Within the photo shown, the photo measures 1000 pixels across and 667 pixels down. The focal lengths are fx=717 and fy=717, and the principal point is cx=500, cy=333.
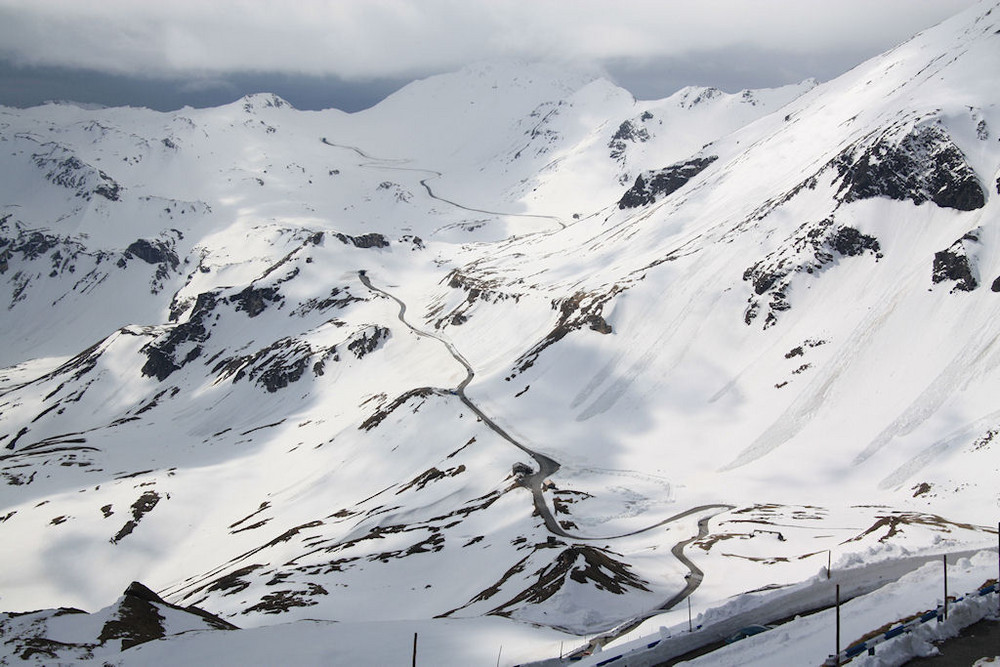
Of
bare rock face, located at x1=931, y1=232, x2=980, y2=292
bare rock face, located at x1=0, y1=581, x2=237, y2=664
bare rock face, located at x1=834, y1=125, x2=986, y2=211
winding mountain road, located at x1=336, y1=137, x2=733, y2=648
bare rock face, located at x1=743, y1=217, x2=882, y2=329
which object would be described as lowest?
bare rock face, located at x1=0, y1=581, x2=237, y2=664

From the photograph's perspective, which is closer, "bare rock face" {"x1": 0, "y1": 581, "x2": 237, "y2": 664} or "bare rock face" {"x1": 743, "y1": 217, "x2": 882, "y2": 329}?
"bare rock face" {"x1": 0, "y1": 581, "x2": 237, "y2": 664}

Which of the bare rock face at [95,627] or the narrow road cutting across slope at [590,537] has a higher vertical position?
the narrow road cutting across slope at [590,537]

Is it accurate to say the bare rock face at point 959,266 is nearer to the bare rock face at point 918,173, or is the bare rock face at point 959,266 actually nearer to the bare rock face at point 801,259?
the bare rock face at point 801,259

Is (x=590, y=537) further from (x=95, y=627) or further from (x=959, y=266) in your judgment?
(x=959, y=266)

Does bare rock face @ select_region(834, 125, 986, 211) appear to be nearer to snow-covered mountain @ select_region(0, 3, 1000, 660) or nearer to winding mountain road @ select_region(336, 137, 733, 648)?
snow-covered mountain @ select_region(0, 3, 1000, 660)

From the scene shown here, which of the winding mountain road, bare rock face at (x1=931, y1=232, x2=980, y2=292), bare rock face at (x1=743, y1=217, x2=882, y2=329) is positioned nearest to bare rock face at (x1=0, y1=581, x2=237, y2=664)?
→ the winding mountain road

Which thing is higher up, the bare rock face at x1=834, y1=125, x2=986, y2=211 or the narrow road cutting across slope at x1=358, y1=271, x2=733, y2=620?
the bare rock face at x1=834, y1=125, x2=986, y2=211

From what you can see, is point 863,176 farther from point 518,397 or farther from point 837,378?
point 518,397

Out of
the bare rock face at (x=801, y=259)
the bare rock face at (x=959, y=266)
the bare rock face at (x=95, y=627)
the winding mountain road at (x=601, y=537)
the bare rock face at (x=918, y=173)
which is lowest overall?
the bare rock face at (x=95, y=627)

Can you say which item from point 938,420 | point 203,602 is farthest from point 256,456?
point 938,420

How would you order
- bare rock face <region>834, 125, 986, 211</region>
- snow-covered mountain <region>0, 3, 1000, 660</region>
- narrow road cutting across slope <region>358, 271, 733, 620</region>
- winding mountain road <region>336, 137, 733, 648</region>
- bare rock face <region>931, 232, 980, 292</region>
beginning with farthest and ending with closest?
bare rock face <region>834, 125, 986, 211</region>, bare rock face <region>931, 232, 980, 292</region>, snow-covered mountain <region>0, 3, 1000, 660</region>, narrow road cutting across slope <region>358, 271, 733, 620</region>, winding mountain road <region>336, 137, 733, 648</region>

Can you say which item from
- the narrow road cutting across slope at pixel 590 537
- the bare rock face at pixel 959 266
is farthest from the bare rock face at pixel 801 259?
the narrow road cutting across slope at pixel 590 537
